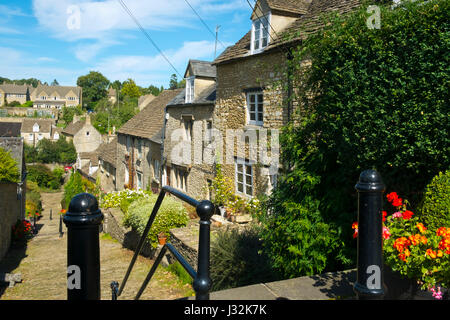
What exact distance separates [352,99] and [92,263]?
15.2ft

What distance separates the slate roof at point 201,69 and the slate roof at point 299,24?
159 inches

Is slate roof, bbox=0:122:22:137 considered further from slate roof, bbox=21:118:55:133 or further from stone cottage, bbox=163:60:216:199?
stone cottage, bbox=163:60:216:199

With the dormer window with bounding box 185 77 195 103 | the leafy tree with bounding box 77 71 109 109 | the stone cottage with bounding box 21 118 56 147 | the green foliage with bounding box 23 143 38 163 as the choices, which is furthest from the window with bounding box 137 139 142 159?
the leafy tree with bounding box 77 71 109 109

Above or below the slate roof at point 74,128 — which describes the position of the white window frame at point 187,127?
below

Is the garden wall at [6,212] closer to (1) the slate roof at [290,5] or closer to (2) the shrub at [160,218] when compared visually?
(2) the shrub at [160,218]

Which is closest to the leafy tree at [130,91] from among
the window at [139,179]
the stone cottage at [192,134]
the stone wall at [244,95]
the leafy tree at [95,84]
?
the leafy tree at [95,84]

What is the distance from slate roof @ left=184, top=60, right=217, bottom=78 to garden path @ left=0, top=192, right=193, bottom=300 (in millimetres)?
Answer: 9719

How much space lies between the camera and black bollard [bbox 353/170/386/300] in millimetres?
1896

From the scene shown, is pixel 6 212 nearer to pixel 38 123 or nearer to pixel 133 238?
pixel 133 238

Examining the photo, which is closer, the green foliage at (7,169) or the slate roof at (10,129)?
the green foliage at (7,169)

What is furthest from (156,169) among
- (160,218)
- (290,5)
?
(290,5)

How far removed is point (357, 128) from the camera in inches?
203

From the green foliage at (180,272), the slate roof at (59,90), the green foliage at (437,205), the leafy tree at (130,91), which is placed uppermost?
the slate roof at (59,90)

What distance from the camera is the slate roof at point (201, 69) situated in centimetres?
1872
